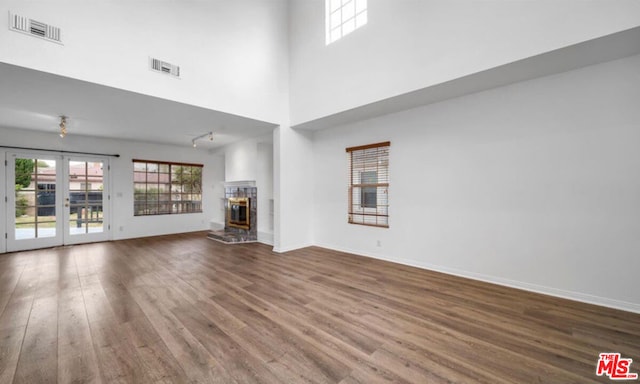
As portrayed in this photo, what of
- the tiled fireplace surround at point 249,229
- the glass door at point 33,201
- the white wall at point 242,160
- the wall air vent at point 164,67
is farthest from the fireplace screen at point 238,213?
the glass door at point 33,201

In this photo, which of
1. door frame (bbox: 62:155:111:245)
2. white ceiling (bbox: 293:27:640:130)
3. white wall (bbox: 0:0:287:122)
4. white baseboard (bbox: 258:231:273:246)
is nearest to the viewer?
white ceiling (bbox: 293:27:640:130)

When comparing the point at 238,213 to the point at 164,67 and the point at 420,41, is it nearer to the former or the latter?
the point at 164,67

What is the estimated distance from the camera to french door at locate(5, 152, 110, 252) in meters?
5.45

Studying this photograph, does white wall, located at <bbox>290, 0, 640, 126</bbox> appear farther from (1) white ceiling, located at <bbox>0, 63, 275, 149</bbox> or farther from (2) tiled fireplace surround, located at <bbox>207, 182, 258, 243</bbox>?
(2) tiled fireplace surround, located at <bbox>207, 182, 258, 243</bbox>

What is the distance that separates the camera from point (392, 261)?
4.44m

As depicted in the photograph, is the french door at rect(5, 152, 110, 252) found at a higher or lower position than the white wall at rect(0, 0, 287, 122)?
lower

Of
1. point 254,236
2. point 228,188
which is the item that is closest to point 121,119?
point 228,188

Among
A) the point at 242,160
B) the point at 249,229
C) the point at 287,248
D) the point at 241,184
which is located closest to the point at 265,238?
the point at 249,229

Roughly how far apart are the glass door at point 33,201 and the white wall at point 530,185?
25.0 feet

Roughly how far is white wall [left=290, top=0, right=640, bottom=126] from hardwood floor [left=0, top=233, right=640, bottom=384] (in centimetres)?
275

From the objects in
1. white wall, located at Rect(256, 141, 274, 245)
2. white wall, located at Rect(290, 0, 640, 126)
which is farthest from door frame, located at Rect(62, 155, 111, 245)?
white wall, located at Rect(290, 0, 640, 126)

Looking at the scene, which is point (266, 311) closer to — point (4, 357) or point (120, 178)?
point (4, 357)

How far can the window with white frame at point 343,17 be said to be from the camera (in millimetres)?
4219

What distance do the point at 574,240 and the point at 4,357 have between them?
5.58 meters
